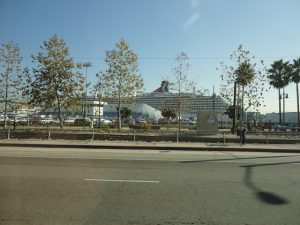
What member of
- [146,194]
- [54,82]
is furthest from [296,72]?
[146,194]

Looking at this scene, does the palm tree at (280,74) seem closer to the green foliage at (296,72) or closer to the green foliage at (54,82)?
the green foliage at (296,72)

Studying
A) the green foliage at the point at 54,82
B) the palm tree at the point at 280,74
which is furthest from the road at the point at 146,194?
the palm tree at the point at 280,74

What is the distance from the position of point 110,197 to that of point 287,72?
65.2 meters

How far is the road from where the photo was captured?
25.1 feet

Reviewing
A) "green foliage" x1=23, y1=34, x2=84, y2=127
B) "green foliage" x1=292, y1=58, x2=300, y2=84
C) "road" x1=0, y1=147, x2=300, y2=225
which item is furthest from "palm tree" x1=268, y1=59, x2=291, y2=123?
"road" x1=0, y1=147, x2=300, y2=225

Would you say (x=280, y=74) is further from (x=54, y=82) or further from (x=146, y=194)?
(x=146, y=194)

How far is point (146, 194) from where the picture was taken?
9.68 metres

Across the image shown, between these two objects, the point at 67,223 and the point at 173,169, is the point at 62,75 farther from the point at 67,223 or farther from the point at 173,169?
the point at 67,223

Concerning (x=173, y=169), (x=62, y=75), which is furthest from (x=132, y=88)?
(x=173, y=169)

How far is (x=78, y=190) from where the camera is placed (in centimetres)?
1007

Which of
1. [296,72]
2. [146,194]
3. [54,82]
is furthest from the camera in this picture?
[296,72]

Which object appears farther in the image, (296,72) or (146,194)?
(296,72)

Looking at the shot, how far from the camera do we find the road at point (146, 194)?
7660 mm

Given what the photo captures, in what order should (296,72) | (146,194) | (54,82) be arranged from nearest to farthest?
(146,194)
(54,82)
(296,72)
